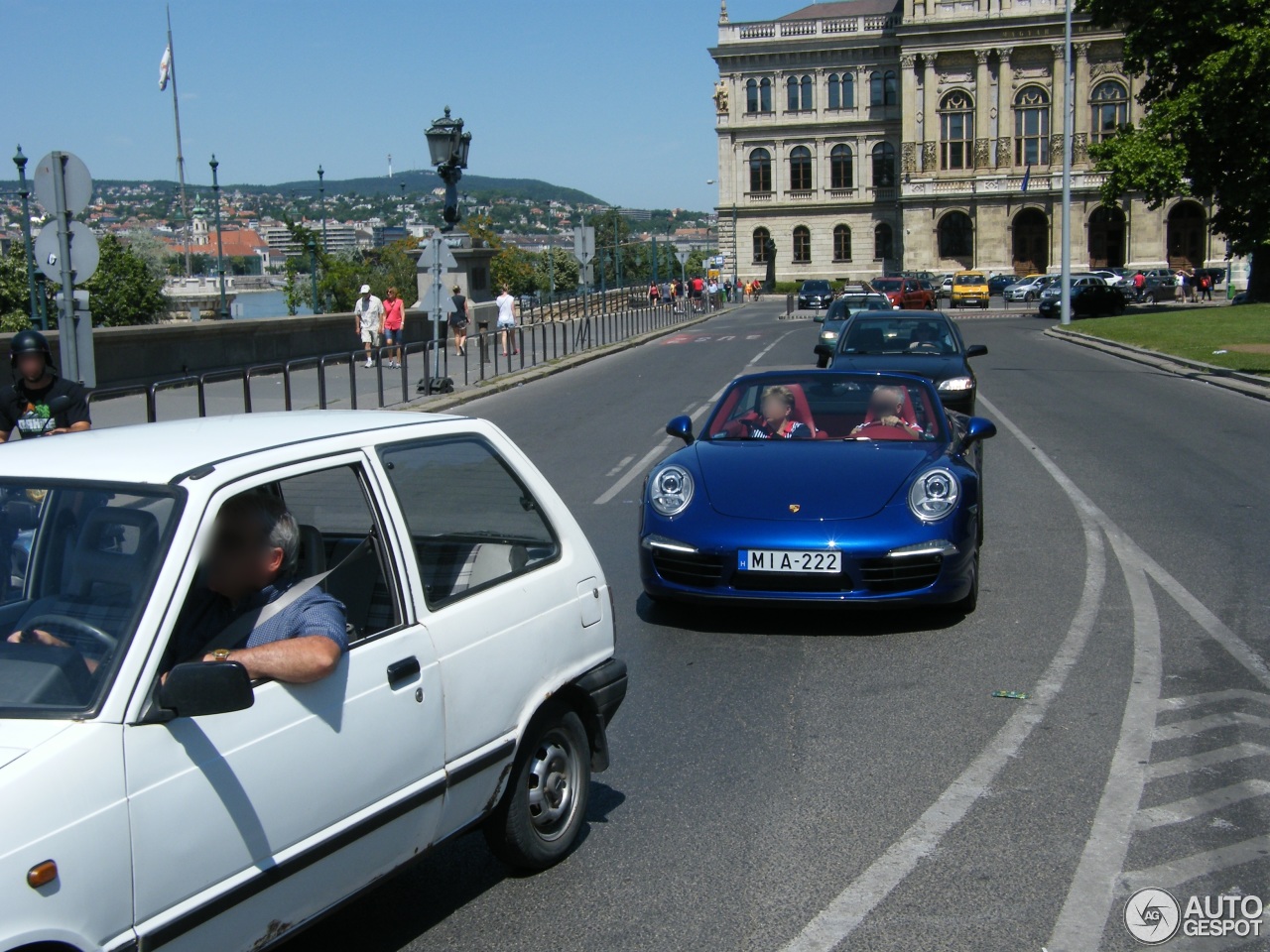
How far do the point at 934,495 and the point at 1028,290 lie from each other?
65101mm

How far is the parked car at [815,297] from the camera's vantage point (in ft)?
221

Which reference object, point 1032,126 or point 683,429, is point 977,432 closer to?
point 683,429

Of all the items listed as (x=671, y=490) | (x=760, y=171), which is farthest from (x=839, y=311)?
(x=760, y=171)

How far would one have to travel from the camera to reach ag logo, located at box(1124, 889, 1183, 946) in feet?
12.2

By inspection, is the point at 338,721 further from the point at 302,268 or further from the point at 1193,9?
the point at 302,268

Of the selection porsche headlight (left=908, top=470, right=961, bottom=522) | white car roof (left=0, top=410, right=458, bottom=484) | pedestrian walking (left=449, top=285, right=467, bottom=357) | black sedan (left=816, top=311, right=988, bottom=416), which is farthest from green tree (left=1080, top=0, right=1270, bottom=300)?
white car roof (left=0, top=410, right=458, bottom=484)

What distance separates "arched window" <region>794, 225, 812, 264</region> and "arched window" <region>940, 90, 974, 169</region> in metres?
12.7

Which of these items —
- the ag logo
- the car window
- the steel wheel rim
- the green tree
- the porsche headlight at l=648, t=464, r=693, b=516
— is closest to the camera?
the ag logo

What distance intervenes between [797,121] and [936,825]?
9897 centimetres

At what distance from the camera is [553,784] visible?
13.9ft

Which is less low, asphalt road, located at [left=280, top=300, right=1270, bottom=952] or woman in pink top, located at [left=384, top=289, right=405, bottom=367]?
woman in pink top, located at [left=384, top=289, right=405, bottom=367]

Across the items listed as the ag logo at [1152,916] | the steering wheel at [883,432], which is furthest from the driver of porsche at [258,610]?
the steering wheel at [883,432]

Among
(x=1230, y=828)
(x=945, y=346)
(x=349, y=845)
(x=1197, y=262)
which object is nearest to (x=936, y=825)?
(x=1230, y=828)

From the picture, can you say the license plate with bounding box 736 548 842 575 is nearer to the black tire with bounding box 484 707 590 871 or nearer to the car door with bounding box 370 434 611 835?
the car door with bounding box 370 434 611 835
